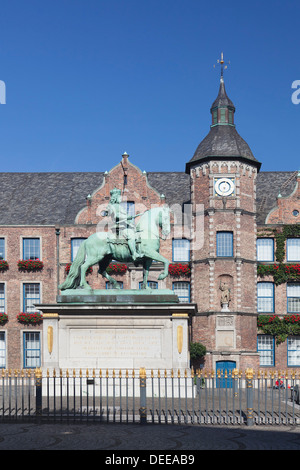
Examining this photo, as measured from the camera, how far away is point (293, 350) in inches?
1607

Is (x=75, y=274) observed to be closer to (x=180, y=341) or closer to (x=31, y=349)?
(x=180, y=341)

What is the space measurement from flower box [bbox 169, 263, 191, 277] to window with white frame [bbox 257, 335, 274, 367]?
606cm

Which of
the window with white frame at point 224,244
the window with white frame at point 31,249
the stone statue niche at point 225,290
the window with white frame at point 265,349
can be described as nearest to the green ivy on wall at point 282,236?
the window with white frame at point 224,244

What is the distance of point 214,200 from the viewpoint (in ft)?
132

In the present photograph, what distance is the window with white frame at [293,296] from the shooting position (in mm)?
41250

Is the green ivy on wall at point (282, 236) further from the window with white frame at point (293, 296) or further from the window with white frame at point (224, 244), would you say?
the window with white frame at point (224, 244)

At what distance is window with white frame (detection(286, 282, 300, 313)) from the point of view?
135 feet

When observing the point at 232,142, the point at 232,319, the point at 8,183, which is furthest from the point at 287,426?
the point at 8,183

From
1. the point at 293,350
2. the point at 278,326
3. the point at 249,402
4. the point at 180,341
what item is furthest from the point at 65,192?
the point at 249,402

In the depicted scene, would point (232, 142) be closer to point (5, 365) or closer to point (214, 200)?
point (214, 200)

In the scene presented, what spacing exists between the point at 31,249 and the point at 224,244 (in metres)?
12.6

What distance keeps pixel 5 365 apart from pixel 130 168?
15137 millimetres

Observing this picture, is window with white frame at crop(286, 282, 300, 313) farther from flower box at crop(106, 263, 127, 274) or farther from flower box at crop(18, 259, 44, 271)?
flower box at crop(18, 259, 44, 271)

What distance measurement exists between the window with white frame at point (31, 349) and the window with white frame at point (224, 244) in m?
12.7
